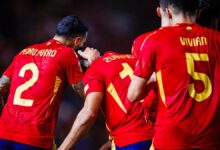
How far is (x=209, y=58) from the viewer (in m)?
2.82

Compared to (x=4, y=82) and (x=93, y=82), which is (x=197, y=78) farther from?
(x=4, y=82)

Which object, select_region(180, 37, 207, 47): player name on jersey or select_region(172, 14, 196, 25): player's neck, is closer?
select_region(180, 37, 207, 47): player name on jersey

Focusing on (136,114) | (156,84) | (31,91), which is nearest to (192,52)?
(156,84)

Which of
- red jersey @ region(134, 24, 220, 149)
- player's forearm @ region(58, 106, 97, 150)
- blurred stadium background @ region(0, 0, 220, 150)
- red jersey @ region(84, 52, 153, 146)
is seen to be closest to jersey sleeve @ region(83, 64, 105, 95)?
red jersey @ region(84, 52, 153, 146)

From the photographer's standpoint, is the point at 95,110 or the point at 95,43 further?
the point at 95,43

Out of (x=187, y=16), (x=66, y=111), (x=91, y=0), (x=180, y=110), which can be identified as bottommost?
(x=66, y=111)

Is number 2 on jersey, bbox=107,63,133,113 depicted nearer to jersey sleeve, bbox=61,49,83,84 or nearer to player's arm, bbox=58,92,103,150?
player's arm, bbox=58,92,103,150

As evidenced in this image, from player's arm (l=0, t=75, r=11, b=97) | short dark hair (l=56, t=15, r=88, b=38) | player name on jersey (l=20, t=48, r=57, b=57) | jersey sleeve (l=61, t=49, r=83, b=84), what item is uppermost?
short dark hair (l=56, t=15, r=88, b=38)

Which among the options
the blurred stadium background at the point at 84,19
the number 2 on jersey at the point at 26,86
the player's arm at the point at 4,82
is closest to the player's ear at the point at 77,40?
the number 2 on jersey at the point at 26,86

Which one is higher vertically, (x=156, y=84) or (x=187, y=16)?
(x=187, y=16)

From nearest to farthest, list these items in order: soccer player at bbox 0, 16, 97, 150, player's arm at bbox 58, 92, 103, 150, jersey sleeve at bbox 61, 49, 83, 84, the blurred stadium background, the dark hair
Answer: the dark hair, player's arm at bbox 58, 92, 103, 150, soccer player at bbox 0, 16, 97, 150, jersey sleeve at bbox 61, 49, 83, 84, the blurred stadium background

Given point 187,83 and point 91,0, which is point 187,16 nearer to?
point 187,83

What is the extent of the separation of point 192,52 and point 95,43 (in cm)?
442

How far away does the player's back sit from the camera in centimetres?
273
